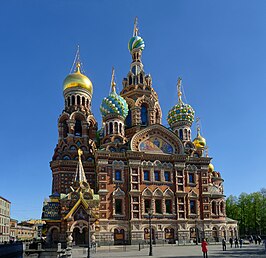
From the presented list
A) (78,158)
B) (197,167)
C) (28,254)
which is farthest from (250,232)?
(28,254)

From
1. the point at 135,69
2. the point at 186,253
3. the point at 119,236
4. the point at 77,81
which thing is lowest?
the point at 186,253

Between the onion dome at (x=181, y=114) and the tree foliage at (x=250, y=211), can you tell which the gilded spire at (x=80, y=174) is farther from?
the tree foliage at (x=250, y=211)

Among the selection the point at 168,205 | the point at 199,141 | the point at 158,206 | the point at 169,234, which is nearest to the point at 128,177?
the point at 158,206

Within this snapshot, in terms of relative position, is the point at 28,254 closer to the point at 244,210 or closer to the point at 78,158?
the point at 78,158

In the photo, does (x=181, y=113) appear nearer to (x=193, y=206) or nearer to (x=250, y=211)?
(x=193, y=206)

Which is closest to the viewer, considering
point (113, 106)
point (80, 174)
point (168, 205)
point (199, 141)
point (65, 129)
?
point (80, 174)

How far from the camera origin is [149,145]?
42.7 metres

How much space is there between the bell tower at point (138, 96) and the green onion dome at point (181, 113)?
2.45m

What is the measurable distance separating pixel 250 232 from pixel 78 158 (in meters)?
45.9

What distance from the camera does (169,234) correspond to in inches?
1623

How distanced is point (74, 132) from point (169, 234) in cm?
1723

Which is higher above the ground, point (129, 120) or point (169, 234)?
point (129, 120)

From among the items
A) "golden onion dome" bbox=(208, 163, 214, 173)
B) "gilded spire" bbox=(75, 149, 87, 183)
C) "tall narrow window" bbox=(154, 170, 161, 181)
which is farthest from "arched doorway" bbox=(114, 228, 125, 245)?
"golden onion dome" bbox=(208, 163, 214, 173)

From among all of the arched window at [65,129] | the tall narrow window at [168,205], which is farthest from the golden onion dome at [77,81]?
the tall narrow window at [168,205]
